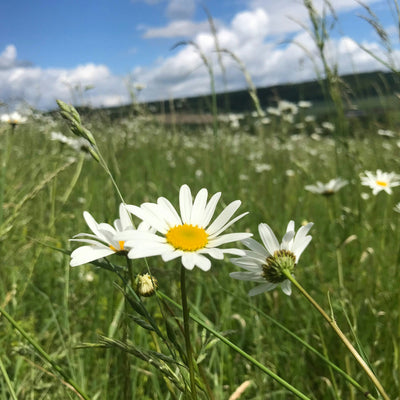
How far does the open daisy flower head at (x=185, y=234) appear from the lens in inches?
20.5

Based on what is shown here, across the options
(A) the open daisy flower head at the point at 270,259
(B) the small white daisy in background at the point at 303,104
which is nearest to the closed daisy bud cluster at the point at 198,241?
(A) the open daisy flower head at the point at 270,259

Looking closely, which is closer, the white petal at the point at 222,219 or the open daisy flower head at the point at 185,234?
the open daisy flower head at the point at 185,234

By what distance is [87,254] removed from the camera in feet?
1.93

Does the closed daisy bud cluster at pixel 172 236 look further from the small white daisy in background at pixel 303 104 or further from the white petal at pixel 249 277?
the small white daisy in background at pixel 303 104

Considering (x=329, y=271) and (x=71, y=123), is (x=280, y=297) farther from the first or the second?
(x=71, y=123)

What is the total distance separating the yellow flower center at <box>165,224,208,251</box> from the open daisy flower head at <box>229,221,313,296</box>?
60 mm

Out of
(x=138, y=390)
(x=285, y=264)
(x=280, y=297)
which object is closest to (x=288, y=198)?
(x=280, y=297)

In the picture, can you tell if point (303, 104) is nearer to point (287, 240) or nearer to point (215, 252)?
point (287, 240)

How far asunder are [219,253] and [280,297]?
1177mm

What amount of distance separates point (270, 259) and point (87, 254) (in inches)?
10.9

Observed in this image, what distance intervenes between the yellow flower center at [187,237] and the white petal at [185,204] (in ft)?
0.16

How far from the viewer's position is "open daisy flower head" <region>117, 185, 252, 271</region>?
0.52 metres

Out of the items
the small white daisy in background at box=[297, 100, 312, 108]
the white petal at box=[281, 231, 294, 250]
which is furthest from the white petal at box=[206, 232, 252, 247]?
the small white daisy in background at box=[297, 100, 312, 108]

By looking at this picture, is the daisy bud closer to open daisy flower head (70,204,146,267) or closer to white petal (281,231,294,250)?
open daisy flower head (70,204,146,267)
